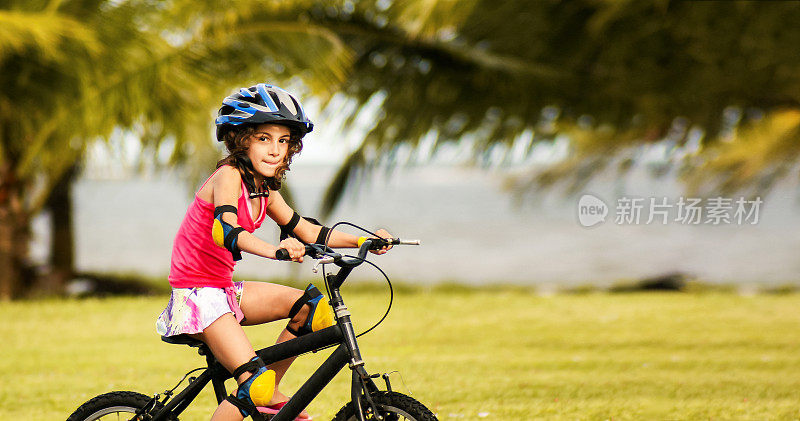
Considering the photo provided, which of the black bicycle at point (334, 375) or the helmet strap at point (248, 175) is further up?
the helmet strap at point (248, 175)

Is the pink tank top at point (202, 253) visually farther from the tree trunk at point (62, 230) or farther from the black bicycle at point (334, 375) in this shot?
the tree trunk at point (62, 230)

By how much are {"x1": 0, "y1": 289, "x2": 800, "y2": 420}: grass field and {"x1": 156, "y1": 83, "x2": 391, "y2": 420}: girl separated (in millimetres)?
2040

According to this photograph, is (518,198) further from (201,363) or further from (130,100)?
(201,363)

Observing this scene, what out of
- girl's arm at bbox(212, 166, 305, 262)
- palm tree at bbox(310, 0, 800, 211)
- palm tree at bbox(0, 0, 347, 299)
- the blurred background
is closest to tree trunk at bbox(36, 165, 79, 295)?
the blurred background

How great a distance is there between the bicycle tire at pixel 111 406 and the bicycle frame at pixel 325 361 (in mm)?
260

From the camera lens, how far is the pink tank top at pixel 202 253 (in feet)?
11.0

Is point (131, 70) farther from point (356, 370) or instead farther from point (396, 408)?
point (396, 408)

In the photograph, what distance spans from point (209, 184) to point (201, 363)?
4452 millimetres

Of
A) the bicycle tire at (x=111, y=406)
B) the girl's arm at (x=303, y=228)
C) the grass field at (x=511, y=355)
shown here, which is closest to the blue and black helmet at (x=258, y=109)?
the girl's arm at (x=303, y=228)

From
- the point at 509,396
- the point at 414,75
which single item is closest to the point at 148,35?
the point at 414,75

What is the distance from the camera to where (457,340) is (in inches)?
356

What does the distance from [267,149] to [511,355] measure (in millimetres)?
5111

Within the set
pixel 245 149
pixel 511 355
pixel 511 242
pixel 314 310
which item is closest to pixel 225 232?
pixel 245 149

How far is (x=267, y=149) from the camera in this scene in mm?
3354
